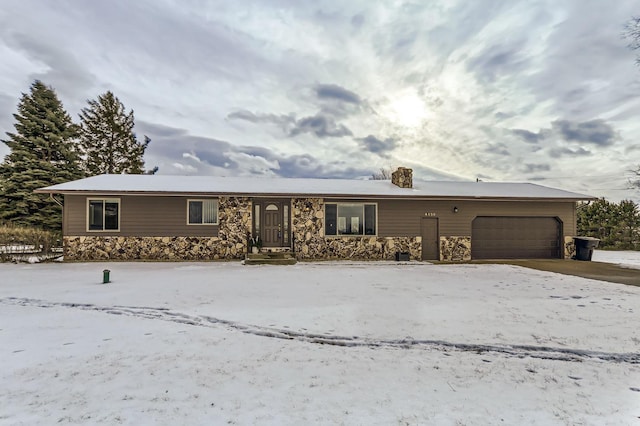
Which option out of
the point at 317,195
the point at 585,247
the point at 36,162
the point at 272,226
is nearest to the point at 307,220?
the point at 317,195

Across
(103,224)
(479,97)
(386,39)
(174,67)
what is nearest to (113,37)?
(174,67)

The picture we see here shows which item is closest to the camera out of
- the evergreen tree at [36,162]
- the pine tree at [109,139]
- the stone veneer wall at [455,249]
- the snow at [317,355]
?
the snow at [317,355]

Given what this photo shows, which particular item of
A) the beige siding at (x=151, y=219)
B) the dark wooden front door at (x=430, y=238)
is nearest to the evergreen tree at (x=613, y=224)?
the dark wooden front door at (x=430, y=238)

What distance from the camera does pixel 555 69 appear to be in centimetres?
1359

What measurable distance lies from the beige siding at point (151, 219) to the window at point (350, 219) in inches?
188

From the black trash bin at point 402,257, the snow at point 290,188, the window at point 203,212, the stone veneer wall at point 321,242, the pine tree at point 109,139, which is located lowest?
the black trash bin at point 402,257

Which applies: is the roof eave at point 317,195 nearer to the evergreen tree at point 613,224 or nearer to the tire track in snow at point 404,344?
the tire track in snow at point 404,344

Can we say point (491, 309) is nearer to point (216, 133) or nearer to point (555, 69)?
point (555, 69)

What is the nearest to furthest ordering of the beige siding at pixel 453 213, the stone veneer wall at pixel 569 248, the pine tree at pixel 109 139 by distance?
the beige siding at pixel 453 213 → the stone veneer wall at pixel 569 248 → the pine tree at pixel 109 139

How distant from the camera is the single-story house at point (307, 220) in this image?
42.5 ft

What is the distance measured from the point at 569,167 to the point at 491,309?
17.8m

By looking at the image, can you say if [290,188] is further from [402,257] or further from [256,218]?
[402,257]

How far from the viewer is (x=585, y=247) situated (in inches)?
563

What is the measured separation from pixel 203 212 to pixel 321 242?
5052mm
